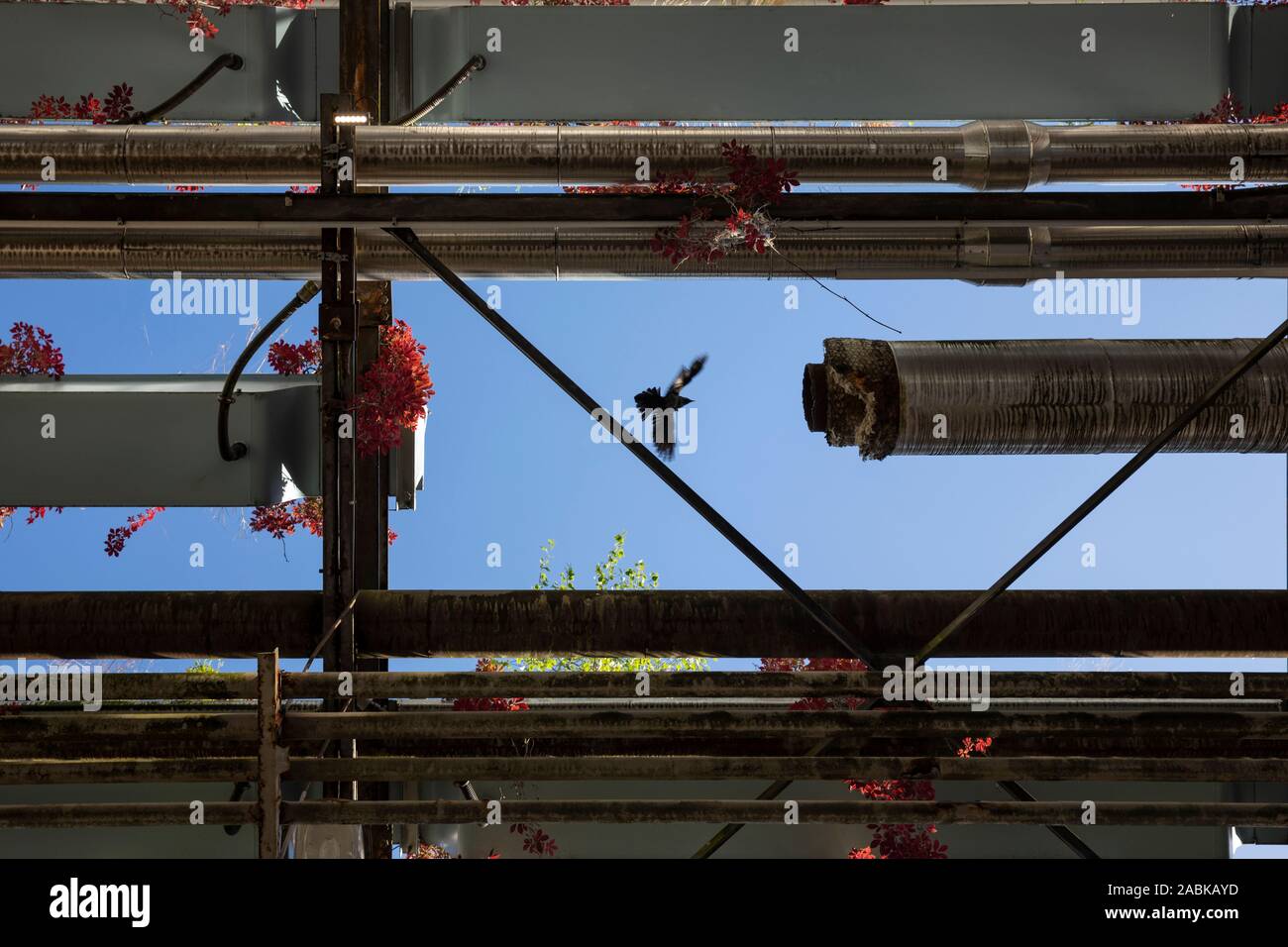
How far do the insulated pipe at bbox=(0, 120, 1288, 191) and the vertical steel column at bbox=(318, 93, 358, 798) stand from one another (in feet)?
0.76

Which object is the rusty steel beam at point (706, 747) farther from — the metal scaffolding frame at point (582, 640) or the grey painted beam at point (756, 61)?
the grey painted beam at point (756, 61)

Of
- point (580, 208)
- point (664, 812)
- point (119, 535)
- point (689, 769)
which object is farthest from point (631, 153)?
point (119, 535)

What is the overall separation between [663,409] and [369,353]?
1.15 meters

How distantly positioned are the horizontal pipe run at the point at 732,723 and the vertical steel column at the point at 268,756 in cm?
7

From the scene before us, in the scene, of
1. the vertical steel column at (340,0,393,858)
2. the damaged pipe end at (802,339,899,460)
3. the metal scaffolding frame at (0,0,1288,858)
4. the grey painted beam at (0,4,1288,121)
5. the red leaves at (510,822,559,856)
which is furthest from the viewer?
the grey painted beam at (0,4,1288,121)

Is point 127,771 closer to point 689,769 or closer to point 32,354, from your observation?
point 689,769

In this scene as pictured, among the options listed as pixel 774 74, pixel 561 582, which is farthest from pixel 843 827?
pixel 561 582

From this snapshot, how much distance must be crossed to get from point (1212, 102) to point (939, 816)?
3.51 meters

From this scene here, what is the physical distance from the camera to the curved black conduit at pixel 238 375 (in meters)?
3.34

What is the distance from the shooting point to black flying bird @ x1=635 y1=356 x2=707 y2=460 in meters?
3.44

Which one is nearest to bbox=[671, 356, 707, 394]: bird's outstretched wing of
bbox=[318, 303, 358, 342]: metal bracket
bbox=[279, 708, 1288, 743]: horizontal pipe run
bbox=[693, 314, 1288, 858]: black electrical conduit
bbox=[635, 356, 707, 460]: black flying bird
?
bbox=[635, 356, 707, 460]: black flying bird

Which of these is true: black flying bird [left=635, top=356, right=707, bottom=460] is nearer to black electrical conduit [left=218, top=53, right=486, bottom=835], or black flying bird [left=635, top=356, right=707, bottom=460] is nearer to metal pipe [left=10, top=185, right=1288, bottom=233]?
metal pipe [left=10, top=185, right=1288, bottom=233]

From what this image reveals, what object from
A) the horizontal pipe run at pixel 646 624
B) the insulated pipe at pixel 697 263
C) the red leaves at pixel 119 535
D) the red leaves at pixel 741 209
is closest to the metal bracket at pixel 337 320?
the insulated pipe at pixel 697 263
